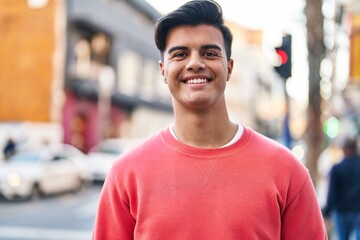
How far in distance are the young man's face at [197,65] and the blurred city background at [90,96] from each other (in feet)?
1.87

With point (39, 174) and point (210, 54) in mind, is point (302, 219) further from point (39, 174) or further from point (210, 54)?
point (39, 174)

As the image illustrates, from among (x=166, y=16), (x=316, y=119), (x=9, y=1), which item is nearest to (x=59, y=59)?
(x=9, y=1)

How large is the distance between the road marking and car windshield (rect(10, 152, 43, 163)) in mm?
5431

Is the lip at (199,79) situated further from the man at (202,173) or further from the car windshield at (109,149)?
the car windshield at (109,149)

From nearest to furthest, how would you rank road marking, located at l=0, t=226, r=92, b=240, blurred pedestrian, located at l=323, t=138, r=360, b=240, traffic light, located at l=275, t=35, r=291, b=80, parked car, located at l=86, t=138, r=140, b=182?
blurred pedestrian, located at l=323, t=138, r=360, b=240, traffic light, located at l=275, t=35, r=291, b=80, road marking, located at l=0, t=226, r=92, b=240, parked car, located at l=86, t=138, r=140, b=182

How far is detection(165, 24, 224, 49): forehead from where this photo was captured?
2.20 meters

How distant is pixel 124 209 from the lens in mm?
2199

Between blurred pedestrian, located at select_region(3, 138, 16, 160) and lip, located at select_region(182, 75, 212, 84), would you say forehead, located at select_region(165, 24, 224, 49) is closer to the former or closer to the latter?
lip, located at select_region(182, 75, 212, 84)

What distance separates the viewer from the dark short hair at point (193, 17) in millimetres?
2199

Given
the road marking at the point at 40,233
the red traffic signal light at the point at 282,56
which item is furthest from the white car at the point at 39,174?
the red traffic signal light at the point at 282,56

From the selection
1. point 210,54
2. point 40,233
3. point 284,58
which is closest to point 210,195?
point 210,54

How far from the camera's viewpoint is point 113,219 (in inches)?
87.1

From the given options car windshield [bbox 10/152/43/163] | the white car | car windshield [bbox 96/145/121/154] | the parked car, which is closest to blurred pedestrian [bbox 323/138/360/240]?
the white car

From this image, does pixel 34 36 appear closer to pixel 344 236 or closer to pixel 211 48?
pixel 344 236
